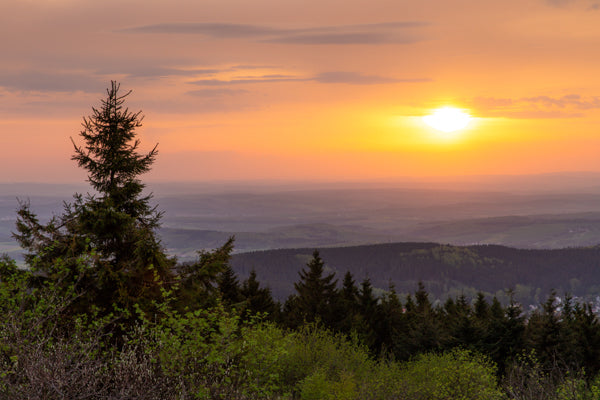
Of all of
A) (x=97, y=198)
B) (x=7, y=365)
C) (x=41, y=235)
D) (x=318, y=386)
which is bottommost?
(x=318, y=386)

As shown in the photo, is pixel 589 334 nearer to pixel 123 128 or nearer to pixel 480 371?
pixel 480 371

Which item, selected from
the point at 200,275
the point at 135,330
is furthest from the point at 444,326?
the point at 135,330

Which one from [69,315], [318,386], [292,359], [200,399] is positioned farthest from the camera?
[292,359]

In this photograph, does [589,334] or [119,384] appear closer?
[119,384]

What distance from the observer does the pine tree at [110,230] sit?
993 inches

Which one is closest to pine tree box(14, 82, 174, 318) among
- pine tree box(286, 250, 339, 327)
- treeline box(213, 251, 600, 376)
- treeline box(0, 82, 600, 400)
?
treeline box(0, 82, 600, 400)

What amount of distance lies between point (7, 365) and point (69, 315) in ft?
33.1

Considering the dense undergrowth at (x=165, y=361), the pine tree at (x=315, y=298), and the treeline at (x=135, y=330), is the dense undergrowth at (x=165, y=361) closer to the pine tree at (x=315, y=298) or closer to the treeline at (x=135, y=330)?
the treeline at (x=135, y=330)

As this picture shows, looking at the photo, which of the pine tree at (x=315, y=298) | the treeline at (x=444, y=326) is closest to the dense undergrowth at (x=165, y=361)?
the treeline at (x=444, y=326)

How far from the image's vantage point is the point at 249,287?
72625 mm

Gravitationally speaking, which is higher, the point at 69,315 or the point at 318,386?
the point at 69,315

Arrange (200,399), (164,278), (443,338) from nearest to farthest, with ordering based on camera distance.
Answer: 1. (200,399)
2. (164,278)
3. (443,338)

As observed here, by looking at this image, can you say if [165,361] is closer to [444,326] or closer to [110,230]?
[110,230]

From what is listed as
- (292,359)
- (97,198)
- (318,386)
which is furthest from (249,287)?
(97,198)
